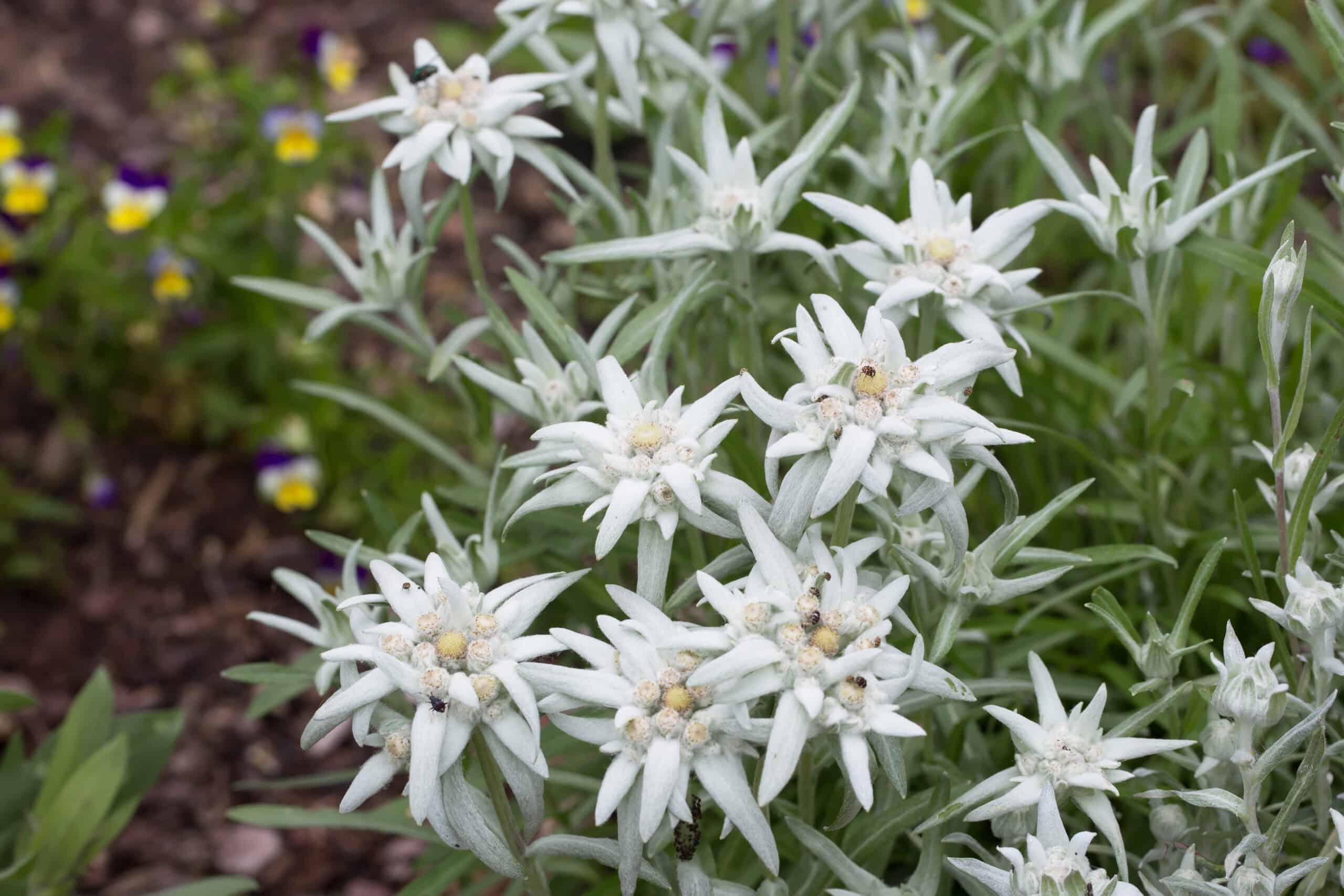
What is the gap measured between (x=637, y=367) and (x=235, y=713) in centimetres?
189

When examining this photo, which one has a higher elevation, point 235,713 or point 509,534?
point 509,534

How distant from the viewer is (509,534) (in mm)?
2770

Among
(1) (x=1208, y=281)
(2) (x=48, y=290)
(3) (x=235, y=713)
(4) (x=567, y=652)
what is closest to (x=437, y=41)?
(2) (x=48, y=290)

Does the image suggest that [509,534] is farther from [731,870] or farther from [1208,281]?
[1208,281]

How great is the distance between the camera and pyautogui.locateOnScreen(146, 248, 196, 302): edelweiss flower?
164 inches

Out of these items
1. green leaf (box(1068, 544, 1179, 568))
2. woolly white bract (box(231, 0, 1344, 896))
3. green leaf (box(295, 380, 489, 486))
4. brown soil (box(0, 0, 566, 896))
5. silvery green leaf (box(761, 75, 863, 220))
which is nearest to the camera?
woolly white bract (box(231, 0, 1344, 896))

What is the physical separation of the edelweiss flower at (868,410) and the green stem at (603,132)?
3.36 feet

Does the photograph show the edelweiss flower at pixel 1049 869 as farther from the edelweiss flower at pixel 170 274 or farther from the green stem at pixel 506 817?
the edelweiss flower at pixel 170 274

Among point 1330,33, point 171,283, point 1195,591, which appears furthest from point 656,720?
point 171,283

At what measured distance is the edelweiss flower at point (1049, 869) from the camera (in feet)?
5.64

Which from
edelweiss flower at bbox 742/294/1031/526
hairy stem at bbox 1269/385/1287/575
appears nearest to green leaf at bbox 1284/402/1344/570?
hairy stem at bbox 1269/385/1287/575

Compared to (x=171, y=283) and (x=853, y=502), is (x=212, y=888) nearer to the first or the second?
(x=853, y=502)

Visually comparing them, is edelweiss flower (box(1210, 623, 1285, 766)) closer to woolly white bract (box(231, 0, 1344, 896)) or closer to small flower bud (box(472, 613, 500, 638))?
woolly white bract (box(231, 0, 1344, 896))

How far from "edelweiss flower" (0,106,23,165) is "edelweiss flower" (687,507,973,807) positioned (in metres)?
3.64
